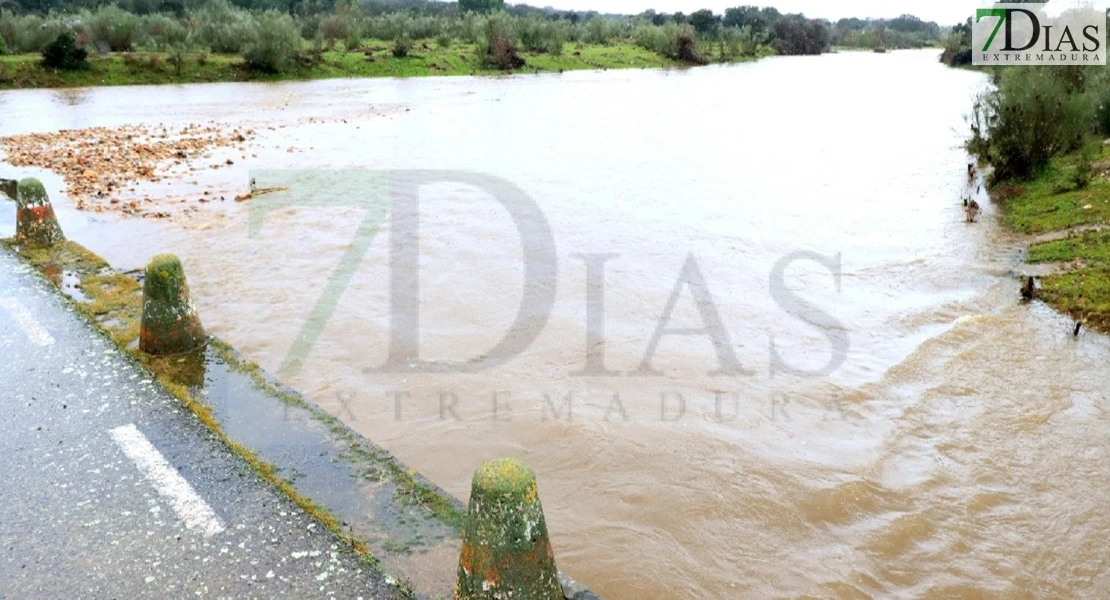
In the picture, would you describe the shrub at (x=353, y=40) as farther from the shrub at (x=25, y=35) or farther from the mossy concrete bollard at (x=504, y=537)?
the mossy concrete bollard at (x=504, y=537)

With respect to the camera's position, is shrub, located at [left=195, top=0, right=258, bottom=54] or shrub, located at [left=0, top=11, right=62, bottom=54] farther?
shrub, located at [left=195, top=0, right=258, bottom=54]

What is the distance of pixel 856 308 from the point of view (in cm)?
846

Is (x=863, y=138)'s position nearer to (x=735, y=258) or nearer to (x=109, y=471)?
(x=735, y=258)

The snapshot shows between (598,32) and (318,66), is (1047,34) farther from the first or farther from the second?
(598,32)

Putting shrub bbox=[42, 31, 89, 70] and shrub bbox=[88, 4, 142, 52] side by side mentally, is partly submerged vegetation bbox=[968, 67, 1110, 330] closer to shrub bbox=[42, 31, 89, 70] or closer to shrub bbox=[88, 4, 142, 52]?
shrub bbox=[42, 31, 89, 70]

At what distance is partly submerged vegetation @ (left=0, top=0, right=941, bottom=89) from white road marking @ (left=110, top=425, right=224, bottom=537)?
105 feet

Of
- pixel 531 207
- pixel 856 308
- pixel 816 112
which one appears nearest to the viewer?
pixel 856 308

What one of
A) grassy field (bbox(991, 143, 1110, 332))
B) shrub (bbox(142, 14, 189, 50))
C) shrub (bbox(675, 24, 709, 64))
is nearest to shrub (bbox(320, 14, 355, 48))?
shrub (bbox(142, 14, 189, 50))

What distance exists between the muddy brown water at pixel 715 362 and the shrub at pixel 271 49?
22.1 metres

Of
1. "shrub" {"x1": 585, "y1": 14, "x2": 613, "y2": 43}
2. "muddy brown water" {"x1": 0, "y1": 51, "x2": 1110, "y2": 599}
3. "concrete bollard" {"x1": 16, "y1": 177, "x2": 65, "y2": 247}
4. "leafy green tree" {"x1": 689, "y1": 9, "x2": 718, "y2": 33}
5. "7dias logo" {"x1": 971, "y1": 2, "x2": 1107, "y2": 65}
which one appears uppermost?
"leafy green tree" {"x1": 689, "y1": 9, "x2": 718, "y2": 33}

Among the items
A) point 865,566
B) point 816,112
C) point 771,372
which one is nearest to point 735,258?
point 771,372

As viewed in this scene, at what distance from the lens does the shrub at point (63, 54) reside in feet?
103

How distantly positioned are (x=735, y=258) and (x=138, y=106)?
22.0 m

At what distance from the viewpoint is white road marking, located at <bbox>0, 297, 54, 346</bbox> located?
232 inches
